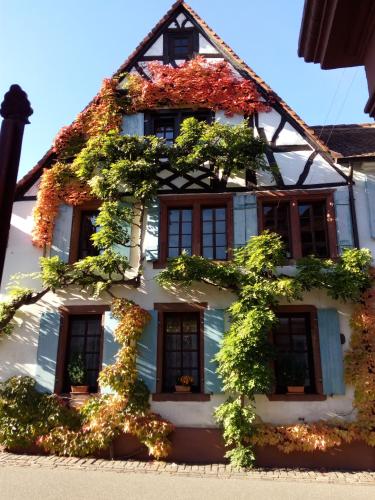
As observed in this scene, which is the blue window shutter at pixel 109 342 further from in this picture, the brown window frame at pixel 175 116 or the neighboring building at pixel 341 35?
the neighboring building at pixel 341 35

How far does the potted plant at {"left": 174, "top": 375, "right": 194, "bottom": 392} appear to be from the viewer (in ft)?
32.0

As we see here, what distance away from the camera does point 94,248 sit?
A: 37.8ft

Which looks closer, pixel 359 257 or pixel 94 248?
pixel 359 257

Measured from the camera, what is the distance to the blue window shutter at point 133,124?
12.1 metres

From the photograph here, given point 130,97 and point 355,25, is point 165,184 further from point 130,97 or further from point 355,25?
point 355,25

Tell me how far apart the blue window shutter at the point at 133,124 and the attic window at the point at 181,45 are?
193 cm

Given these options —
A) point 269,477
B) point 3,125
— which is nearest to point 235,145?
point 269,477

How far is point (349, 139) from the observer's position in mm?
12984

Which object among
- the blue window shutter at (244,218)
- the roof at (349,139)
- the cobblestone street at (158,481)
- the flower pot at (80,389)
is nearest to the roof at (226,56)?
the roof at (349,139)

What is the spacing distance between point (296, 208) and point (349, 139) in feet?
11.5

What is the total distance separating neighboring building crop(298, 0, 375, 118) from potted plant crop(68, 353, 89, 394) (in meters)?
8.58

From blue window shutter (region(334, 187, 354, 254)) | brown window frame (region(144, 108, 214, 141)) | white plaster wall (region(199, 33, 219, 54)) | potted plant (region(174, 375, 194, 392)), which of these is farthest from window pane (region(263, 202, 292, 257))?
white plaster wall (region(199, 33, 219, 54))

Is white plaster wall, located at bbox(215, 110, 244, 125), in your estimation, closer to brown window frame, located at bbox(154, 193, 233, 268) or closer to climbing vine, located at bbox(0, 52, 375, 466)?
climbing vine, located at bbox(0, 52, 375, 466)

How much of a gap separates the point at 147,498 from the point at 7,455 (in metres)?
4.09
